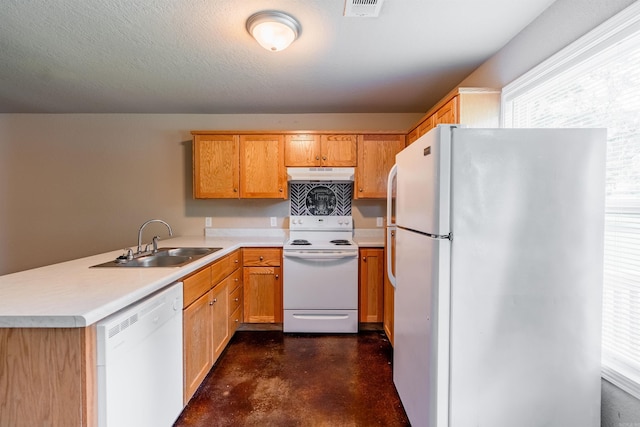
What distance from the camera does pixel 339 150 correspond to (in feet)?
10.0

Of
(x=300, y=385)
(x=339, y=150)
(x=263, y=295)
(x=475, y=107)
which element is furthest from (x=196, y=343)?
(x=475, y=107)

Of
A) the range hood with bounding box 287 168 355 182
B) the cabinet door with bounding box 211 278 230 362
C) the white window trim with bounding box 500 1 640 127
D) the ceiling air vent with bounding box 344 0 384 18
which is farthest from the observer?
the range hood with bounding box 287 168 355 182

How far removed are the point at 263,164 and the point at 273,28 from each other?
1.57 m

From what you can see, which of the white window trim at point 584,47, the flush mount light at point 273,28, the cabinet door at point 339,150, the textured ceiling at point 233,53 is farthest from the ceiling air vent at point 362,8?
the cabinet door at point 339,150

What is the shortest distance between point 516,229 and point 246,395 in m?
1.91

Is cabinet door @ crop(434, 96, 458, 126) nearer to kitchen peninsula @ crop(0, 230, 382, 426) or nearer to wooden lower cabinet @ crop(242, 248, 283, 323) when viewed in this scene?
wooden lower cabinet @ crop(242, 248, 283, 323)

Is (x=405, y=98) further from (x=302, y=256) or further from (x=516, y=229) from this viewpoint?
(x=516, y=229)

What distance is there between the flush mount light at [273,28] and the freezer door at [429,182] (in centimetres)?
100

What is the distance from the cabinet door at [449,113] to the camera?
75.2 inches

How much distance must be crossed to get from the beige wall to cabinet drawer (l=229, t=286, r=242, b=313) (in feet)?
2.94

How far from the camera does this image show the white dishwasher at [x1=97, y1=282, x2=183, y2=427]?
1.06m

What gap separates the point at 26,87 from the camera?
257 centimetres

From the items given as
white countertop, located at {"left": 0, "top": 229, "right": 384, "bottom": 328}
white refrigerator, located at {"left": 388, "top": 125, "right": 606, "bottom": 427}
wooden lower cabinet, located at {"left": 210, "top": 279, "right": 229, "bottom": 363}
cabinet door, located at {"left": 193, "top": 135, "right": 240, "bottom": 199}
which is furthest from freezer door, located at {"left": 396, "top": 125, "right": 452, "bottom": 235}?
cabinet door, located at {"left": 193, "top": 135, "right": 240, "bottom": 199}

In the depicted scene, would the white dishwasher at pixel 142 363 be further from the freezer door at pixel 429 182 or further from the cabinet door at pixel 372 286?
the cabinet door at pixel 372 286
